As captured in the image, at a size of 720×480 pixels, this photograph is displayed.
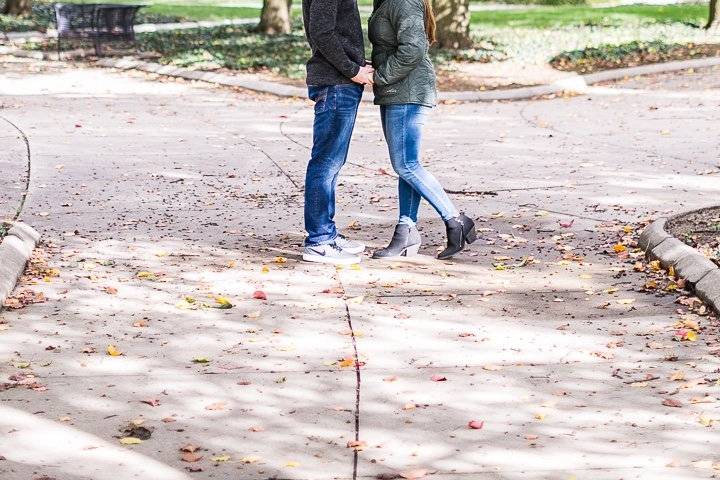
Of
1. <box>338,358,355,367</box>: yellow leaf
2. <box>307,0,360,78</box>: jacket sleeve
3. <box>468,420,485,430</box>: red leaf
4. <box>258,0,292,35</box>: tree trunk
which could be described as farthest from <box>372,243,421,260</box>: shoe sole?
<box>258,0,292,35</box>: tree trunk

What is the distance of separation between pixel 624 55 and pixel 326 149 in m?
13.9

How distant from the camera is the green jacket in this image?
7539mm

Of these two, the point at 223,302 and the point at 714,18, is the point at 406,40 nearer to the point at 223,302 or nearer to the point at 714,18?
the point at 223,302

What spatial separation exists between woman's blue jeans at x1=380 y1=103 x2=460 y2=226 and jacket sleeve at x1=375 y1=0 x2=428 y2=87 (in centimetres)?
24

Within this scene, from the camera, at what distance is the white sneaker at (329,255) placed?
7859 millimetres

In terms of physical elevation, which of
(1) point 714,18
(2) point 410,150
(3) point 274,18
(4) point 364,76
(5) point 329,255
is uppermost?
(4) point 364,76

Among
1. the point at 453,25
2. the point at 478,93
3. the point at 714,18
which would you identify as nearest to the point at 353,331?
the point at 478,93

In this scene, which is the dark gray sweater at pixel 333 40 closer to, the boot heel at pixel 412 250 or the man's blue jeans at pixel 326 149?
the man's blue jeans at pixel 326 149

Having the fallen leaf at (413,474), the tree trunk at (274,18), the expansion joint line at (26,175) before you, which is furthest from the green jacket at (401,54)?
the tree trunk at (274,18)

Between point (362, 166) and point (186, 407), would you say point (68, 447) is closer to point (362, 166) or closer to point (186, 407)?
point (186, 407)

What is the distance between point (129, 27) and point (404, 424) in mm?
18839

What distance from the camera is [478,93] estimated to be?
17219 mm

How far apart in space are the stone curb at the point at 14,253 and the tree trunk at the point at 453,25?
586 inches

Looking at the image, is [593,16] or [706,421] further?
[593,16]
